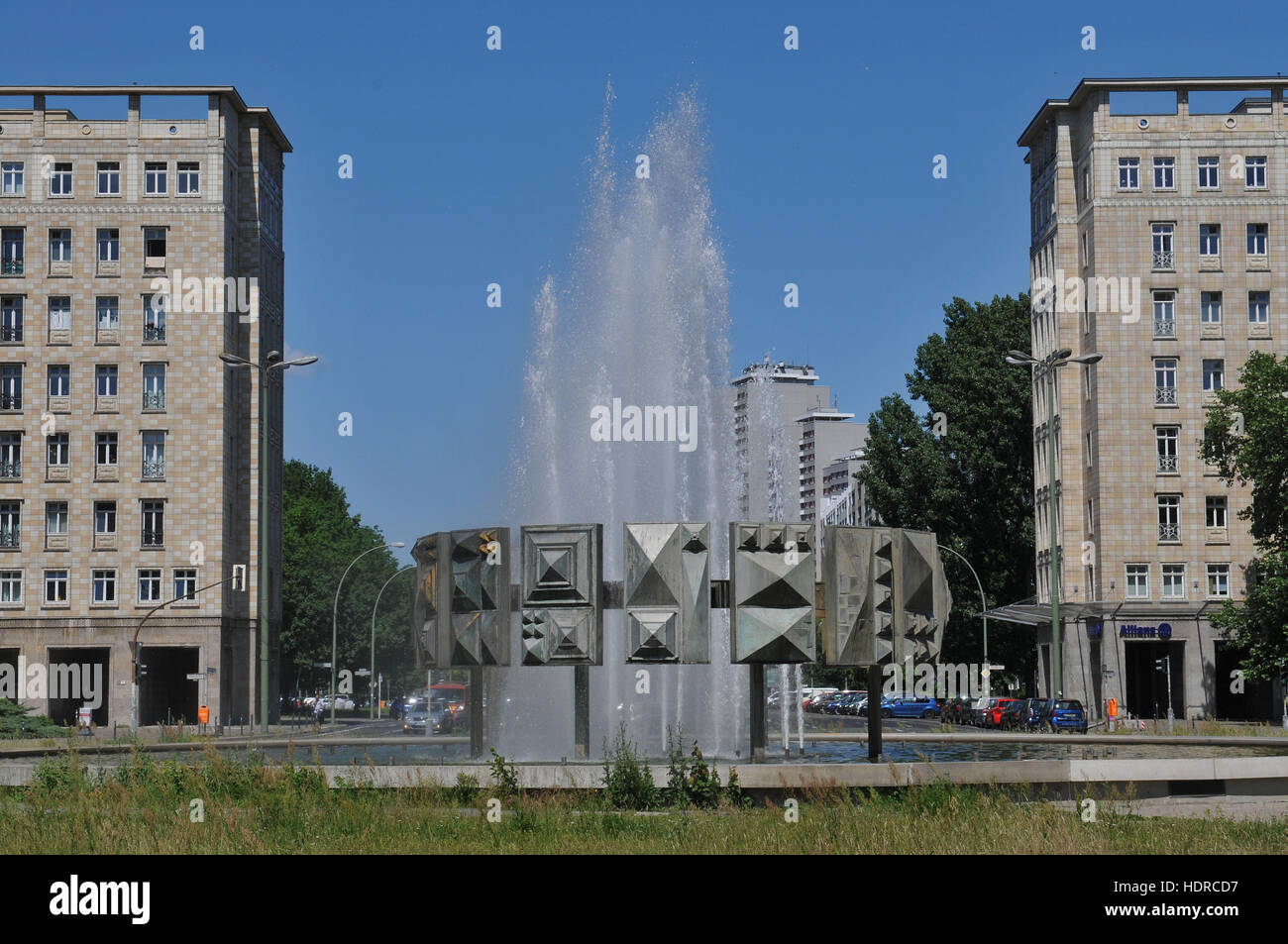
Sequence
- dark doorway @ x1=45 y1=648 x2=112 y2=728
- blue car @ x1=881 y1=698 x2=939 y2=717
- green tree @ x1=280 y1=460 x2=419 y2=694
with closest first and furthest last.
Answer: dark doorway @ x1=45 y1=648 x2=112 y2=728 → blue car @ x1=881 y1=698 x2=939 y2=717 → green tree @ x1=280 y1=460 x2=419 y2=694

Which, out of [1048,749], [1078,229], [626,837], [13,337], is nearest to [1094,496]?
[1078,229]

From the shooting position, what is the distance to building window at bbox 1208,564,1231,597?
67375 mm

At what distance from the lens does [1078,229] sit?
71.9 metres

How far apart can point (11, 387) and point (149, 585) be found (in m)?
10.4

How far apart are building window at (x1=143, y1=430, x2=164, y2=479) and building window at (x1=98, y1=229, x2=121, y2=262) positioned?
24.6 ft

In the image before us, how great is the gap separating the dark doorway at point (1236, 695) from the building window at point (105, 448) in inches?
1827

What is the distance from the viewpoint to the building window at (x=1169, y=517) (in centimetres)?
6775

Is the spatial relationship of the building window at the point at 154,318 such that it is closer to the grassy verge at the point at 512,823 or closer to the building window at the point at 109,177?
the building window at the point at 109,177

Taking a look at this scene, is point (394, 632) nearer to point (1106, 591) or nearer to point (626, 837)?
point (1106, 591)

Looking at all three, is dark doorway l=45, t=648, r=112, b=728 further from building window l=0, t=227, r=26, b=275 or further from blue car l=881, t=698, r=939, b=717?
blue car l=881, t=698, r=939, b=717

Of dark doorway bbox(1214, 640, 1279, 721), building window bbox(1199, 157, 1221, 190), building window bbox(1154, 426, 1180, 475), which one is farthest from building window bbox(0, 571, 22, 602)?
building window bbox(1199, 157, 1221, 190)

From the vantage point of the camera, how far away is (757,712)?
23344mm

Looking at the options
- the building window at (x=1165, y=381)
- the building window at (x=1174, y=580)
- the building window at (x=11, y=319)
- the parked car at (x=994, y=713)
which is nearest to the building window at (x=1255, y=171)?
the building window at (x=1165, y=381)
